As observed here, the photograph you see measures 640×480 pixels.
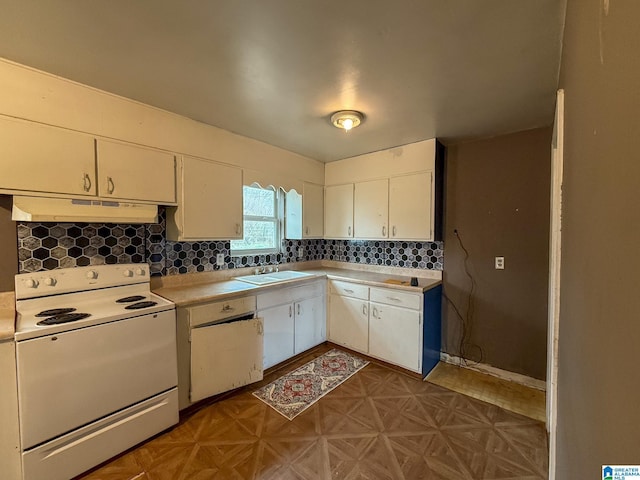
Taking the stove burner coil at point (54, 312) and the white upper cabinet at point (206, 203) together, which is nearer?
the stove burner coil at point (54, 312)

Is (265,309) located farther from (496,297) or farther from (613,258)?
(613,258)

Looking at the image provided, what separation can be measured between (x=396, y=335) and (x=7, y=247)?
309 cm

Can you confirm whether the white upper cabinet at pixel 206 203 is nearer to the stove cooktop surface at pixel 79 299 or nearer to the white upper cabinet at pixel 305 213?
the stove cooktop surface at pixel 79 299

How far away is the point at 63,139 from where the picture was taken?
1729 mm

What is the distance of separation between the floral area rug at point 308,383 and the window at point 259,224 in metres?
1.39

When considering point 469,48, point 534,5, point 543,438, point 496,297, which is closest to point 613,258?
point 534,5

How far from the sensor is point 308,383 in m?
2.52

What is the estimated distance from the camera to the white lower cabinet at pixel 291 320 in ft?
8.66

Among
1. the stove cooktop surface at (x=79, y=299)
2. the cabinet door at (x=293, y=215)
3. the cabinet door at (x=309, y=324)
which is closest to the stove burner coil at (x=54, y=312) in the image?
the stove cooktop surface at (x=79, y=299)

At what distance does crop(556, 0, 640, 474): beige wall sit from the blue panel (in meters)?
1.84

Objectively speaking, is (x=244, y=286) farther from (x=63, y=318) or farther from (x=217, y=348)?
(x=63, y=318)

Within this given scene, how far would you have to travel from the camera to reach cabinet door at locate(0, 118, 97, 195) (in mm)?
1559

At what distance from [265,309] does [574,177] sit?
2.36m

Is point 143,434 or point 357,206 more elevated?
point 357,206
